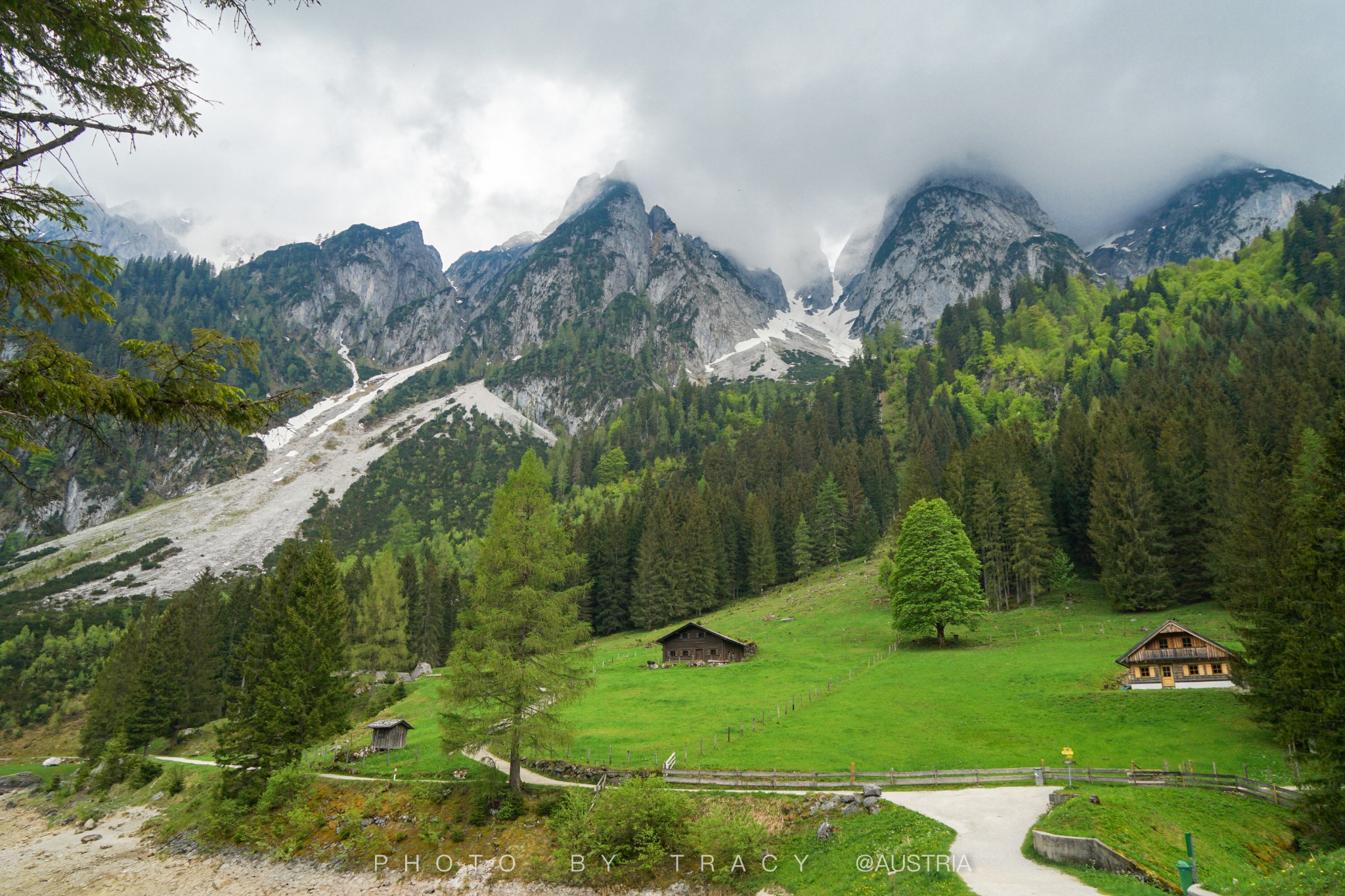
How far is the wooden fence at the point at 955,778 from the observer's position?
24531 millimetres

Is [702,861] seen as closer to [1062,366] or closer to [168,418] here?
[168,418]

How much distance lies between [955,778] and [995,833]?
6.42 m

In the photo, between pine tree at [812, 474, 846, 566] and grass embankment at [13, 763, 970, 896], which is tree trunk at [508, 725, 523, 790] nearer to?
grass embankment at [13, 763, 970, 896]

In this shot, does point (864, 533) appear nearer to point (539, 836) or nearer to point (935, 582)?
point (935, 582)

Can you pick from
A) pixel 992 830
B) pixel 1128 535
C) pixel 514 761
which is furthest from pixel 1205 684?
pixel 514 761

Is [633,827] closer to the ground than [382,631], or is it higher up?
closer to the ground

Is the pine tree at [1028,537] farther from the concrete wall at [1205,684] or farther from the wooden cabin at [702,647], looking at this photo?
the wooden cabin at [702,647]

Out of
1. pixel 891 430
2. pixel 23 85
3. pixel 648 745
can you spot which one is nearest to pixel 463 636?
pixel 648 745

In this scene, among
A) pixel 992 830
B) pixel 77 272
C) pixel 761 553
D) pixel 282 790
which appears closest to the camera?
pixel 77 272

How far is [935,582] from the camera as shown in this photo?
2176 inches

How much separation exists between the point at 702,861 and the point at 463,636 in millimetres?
13758

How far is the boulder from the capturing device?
174 feet

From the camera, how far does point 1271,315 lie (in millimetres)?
→ 112312

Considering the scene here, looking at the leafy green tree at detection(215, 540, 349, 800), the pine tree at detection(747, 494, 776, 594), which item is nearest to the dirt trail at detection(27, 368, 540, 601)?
the pine tree at detection(747, 494, 776, 594)
